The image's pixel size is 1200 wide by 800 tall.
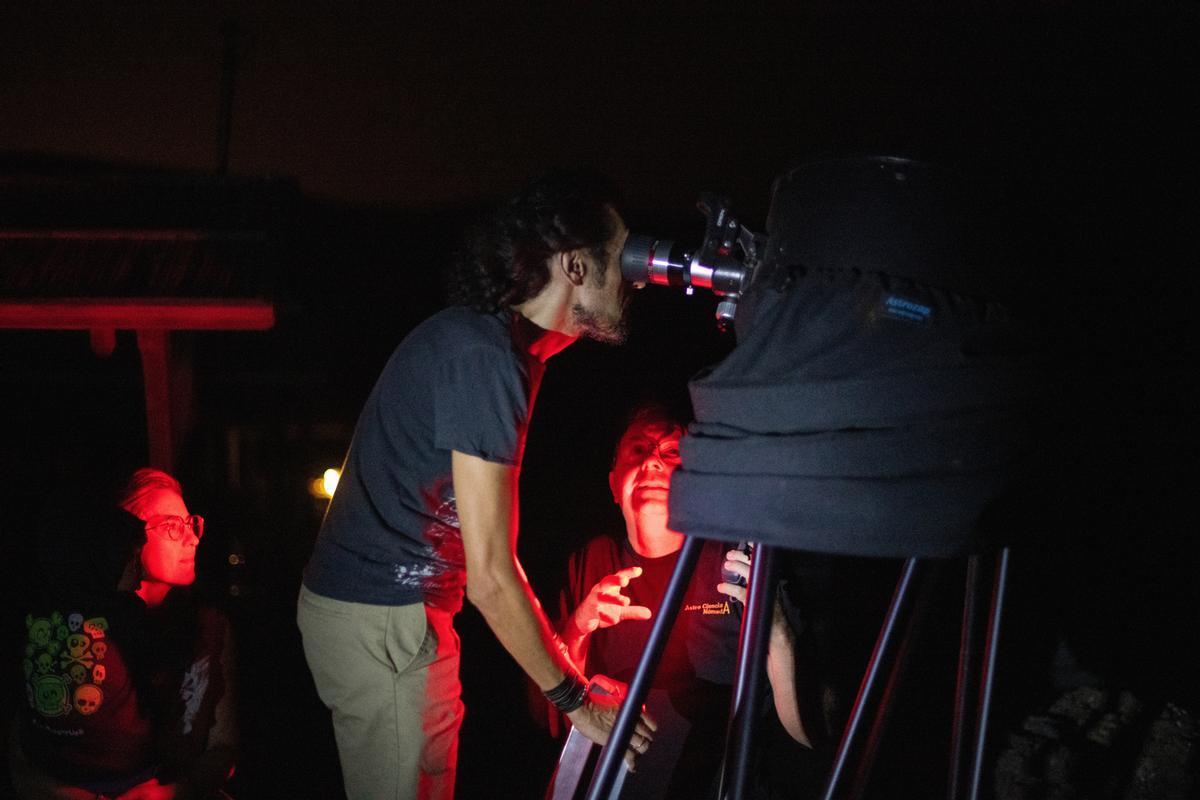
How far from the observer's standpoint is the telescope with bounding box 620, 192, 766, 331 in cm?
138

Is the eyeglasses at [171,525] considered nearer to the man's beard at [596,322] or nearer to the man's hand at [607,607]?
the man's hand at [607,607]

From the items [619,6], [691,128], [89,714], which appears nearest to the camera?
[89,714]

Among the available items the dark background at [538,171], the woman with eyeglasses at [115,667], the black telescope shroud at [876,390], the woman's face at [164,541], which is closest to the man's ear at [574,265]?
the dark background at [538,171]

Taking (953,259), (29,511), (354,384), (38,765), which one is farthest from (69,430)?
(953,259)

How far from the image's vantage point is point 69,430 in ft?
14.0

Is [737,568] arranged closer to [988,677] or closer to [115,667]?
[988,677]

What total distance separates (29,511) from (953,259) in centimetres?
459

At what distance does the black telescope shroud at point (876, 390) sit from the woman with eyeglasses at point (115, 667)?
7.34ft

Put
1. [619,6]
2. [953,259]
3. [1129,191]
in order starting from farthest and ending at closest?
[619,6], [1129,191], [953,259]

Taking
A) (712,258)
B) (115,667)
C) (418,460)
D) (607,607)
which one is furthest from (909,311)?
(115,667)

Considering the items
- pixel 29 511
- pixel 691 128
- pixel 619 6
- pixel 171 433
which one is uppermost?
pixel 619 6

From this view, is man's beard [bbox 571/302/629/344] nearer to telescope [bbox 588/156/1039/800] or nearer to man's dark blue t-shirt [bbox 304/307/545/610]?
man's dark blue t-shirt [bbox 304/307/545/610]

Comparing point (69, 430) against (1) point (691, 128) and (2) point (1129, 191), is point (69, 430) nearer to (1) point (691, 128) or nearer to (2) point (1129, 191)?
(1) point (691, 128)

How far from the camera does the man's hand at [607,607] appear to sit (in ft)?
7.55
